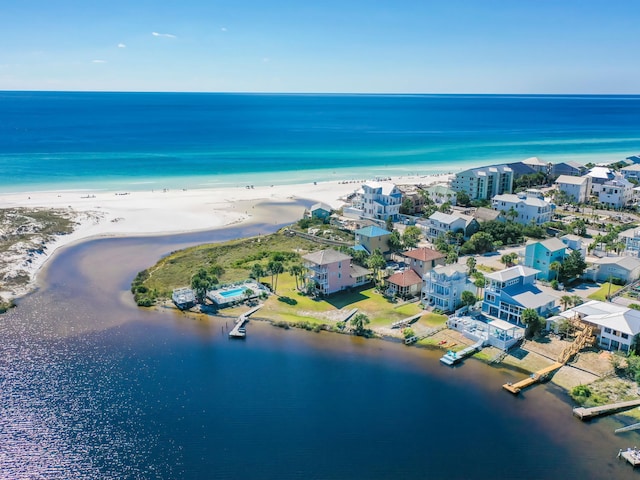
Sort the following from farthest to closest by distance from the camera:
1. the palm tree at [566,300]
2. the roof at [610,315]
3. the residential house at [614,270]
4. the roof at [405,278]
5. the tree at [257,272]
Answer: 1. the tree at [257,272]
2. the residential house at [614,270]
3. the roof at [405,278]
4. the palm tree at [566,300]
5. the roof at [610,315]

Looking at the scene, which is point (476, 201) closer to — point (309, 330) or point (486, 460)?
point (309, 330)

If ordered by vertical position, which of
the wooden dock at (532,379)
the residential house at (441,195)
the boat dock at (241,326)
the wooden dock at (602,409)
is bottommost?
the wooden dock at (602,409)

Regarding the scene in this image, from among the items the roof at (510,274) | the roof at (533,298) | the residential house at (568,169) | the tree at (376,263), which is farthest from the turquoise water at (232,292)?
the residential house at (568,169)

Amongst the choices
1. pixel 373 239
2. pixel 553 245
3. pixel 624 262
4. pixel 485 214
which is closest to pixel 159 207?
pixel 373 239

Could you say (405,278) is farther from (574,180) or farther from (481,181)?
(574,180)

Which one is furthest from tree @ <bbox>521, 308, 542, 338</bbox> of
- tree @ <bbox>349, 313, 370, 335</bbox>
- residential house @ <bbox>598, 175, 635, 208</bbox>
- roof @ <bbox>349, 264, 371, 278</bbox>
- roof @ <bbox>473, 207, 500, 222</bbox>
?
residential house @ <bbox>598, 175, 635, 208</bbox>

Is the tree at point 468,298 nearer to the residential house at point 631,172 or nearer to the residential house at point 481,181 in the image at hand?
the residential house at point 481,181
